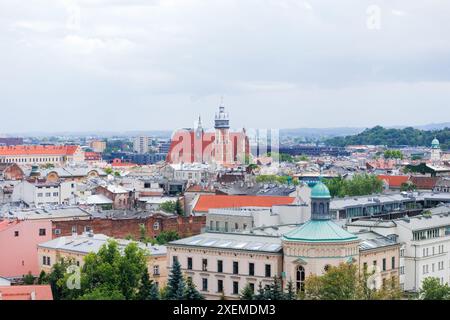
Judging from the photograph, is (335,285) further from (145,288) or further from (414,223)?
(414,223)

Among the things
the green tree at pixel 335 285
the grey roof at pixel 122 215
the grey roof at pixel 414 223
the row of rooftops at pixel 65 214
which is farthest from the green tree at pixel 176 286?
the grey roof at pixel 122 215

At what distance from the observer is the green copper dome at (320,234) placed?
1204 inches

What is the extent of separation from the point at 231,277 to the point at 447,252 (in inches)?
445

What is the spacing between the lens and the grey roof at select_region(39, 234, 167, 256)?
36466 mm

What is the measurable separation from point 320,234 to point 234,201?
28158mm

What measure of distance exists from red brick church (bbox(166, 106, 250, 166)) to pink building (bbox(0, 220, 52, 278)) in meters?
87.1

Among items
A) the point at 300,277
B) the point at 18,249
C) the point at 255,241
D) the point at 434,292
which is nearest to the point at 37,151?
the point at 18,249

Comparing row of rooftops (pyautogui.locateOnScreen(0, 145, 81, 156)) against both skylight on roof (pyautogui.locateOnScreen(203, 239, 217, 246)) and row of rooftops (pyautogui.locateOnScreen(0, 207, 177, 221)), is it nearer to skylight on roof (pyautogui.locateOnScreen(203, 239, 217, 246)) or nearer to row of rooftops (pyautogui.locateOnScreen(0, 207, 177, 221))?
row of rooftops (pyautogui.locateOnScreen(0, 207, 177, 221))

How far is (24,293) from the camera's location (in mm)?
25156

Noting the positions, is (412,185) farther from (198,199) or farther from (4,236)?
(4,236)

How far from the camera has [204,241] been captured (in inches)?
1358

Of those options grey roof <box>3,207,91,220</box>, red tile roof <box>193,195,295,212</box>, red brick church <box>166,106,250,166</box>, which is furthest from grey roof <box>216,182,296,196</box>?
red brick church <box>166,106,250,166</box>

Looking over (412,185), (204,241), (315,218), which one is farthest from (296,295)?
(412,185)
